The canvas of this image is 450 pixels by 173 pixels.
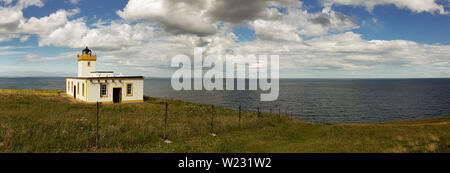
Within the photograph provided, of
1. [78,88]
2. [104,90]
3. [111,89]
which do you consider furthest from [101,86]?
[78,88]

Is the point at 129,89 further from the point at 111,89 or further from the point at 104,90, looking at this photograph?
the point at 104,90

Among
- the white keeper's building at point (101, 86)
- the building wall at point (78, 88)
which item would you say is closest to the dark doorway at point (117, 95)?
the white keeper's building at point (101, 86)

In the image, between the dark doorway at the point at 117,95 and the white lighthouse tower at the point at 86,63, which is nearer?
Result: the dark doorway at the point at 117,95

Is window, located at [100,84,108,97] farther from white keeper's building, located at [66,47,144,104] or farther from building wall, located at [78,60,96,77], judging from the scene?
building wall, located at [78,60,96,77]

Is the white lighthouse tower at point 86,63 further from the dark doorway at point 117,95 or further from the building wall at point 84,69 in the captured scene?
the dark doorway at point 117,95

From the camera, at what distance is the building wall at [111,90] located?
29.1 m

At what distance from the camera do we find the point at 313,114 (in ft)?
132

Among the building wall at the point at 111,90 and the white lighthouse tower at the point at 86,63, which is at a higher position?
the white lighthouse tower at the point at 86,63

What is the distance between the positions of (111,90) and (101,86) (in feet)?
4.09

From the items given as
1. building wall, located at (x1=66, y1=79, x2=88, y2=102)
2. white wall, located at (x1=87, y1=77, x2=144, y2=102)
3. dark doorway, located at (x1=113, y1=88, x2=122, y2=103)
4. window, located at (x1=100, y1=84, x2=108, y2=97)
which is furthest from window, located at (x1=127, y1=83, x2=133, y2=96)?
building wall, located at (x1=66, y1=79, x2=88, y2=102)

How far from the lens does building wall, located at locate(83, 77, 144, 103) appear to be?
29078 millimetres

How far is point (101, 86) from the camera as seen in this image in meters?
29.9
